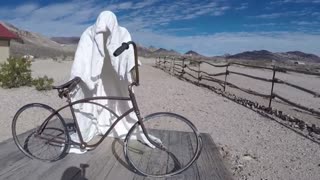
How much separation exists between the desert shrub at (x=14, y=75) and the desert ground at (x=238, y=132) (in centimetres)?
66

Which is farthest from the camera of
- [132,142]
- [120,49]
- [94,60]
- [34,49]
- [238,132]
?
[34,49]

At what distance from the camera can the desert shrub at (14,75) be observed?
11.7 metres

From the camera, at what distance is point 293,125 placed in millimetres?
7266

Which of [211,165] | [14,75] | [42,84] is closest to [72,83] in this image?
[211,165]

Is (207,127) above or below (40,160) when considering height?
below

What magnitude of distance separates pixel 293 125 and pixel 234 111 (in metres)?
1.68

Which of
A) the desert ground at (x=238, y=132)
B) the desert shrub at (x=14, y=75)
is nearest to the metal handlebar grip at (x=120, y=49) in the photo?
the desert ground at (x=238, y=132)

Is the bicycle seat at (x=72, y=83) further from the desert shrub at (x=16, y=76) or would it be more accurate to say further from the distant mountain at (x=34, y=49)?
the distant mountain at (x=34, y=49)

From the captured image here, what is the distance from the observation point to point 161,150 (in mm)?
3596

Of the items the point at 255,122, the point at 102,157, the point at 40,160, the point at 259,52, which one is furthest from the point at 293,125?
the point at 259,52

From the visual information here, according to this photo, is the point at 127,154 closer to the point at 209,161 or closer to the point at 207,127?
the point at 209,161

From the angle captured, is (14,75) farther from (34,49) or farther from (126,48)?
(34,49)

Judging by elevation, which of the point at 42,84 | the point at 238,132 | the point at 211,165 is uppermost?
the point at 211,165

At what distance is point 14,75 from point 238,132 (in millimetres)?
8353
